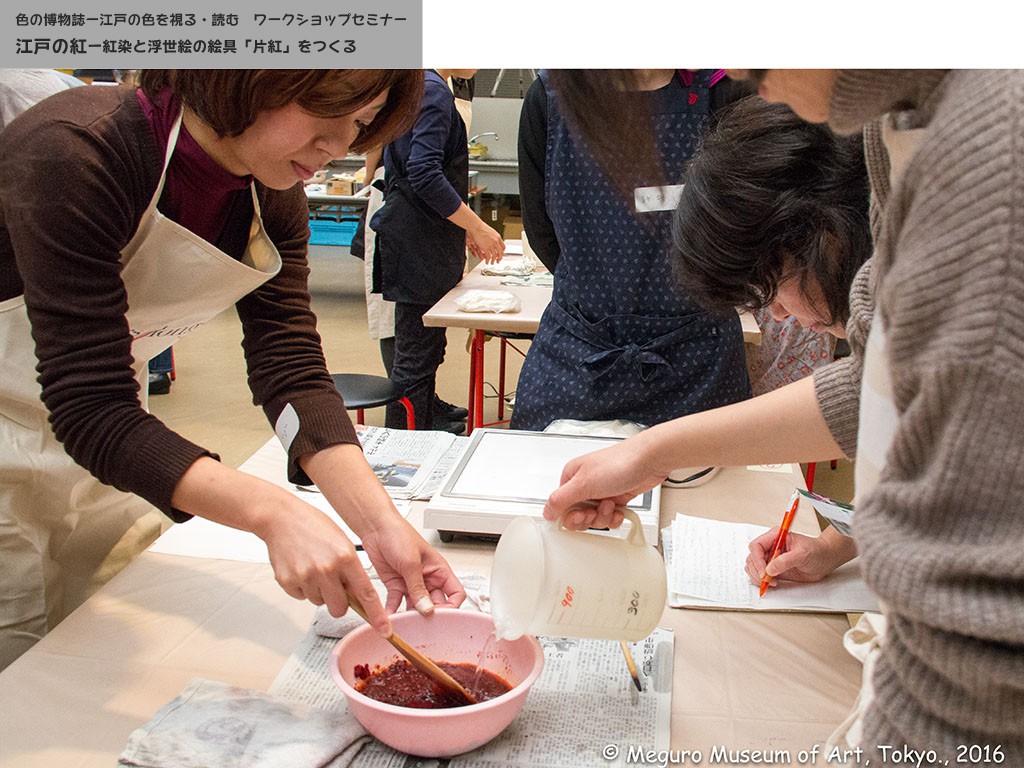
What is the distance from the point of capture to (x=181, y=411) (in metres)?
4.02

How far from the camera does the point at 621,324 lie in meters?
1.89

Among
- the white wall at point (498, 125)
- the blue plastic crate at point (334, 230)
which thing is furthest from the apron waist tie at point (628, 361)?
the blue plastic crate at point (334, 230)

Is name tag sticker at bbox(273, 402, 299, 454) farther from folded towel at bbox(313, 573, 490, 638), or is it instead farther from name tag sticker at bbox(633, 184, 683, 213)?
name tag sticker at bbox(633, 184, 683, 213)

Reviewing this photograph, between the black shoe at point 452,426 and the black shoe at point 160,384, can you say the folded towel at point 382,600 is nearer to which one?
the black shoe at point 452,426

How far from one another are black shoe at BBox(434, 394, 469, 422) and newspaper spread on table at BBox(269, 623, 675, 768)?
9.16 ft

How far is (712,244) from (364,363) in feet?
12.0

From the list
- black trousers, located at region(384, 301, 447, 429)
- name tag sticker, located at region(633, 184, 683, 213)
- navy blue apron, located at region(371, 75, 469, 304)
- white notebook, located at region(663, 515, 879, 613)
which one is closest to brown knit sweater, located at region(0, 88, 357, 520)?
white notebook, located at region(663, 515, 879, 613)

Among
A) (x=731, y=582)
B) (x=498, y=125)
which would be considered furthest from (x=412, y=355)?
(x=498, y=125)

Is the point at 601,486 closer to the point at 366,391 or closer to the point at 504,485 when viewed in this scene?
the point at 504,485

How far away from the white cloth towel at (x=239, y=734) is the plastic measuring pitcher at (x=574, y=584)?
21cm

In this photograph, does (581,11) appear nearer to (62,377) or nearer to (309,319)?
(62,377)

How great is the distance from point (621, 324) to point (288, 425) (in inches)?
33.2

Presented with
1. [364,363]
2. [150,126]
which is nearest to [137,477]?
[150,126]

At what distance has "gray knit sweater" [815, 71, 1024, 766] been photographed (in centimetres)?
45
